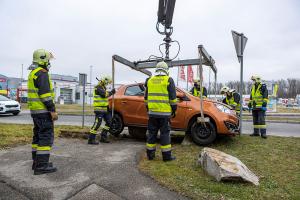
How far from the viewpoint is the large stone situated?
420 centimetres

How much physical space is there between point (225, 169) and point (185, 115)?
3.30m

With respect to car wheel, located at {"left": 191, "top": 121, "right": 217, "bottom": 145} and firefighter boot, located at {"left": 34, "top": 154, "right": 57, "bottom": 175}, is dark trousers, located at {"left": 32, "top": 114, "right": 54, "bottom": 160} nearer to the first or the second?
firefighter boot, located at {"left": 34, "top": 154, "right": 57, "bottom": 175}

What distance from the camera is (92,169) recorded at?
486cm

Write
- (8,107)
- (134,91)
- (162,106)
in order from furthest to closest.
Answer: (8,107) < (134,91) < (162,106)

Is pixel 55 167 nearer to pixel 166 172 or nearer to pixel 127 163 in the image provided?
pixel 127 163

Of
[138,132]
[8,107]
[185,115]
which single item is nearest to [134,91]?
[138,132]

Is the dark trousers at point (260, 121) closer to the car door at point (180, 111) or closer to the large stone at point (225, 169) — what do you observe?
the car door at point (180, 111)

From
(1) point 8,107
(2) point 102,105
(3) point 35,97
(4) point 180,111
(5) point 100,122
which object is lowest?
(5) point 100,122

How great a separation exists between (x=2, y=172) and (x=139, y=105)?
4.08 metres

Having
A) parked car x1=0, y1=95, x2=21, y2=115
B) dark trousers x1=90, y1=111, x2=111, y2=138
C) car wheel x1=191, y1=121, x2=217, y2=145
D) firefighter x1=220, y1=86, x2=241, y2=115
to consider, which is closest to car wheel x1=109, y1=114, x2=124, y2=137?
dark trousers x1=90, y1=111, x2=111, y2=138

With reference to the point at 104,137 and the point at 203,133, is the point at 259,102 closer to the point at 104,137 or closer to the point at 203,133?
the point at 203,133

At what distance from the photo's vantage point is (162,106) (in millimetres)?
5633

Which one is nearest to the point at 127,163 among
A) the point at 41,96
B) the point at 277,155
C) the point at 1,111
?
the point at 41,96

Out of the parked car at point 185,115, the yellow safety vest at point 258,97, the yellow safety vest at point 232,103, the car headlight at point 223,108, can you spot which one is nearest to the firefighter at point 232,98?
the yellow safety vest at point 232,103
